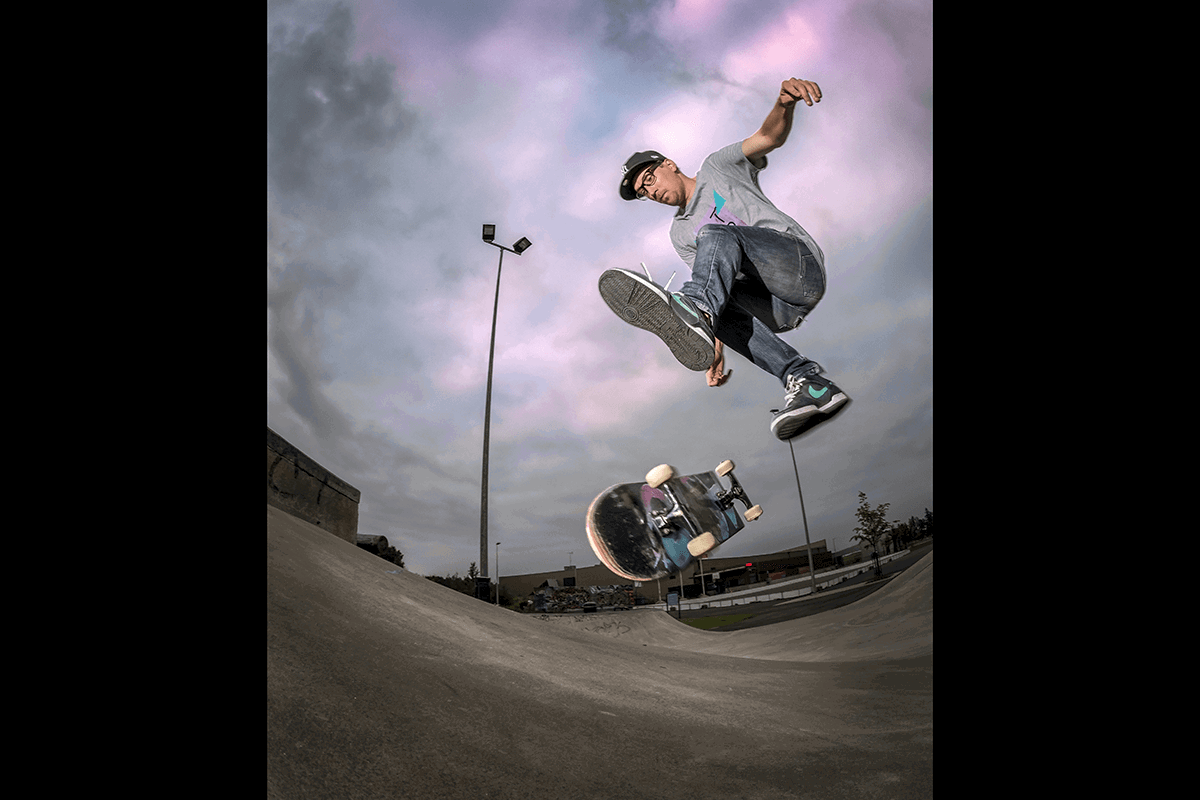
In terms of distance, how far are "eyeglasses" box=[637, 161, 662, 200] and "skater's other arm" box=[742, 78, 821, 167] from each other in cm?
54

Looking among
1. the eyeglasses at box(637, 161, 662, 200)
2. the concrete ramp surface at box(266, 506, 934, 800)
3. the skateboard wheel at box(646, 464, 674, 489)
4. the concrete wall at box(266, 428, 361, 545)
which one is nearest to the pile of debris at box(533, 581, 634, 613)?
the concrete ramp surface at box(266, 506, 934, 800)

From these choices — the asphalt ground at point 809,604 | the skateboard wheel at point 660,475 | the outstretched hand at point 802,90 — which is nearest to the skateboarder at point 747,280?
the outstretched hand at point 802,90

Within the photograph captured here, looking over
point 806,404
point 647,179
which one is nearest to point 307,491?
point 647,179

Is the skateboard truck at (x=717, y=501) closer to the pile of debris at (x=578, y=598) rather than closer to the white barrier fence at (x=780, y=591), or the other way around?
the white barrier fence at (x=780, y=591)

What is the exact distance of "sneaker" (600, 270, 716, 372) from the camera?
Result: 284 cm

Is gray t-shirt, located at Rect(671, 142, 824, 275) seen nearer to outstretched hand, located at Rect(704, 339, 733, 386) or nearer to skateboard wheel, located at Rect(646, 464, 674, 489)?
outstretched hand, located at Rect(704, 339, 733, 386)

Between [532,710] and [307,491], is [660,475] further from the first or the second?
[307,491]

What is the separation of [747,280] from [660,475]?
125 cm
